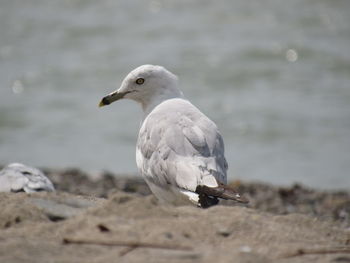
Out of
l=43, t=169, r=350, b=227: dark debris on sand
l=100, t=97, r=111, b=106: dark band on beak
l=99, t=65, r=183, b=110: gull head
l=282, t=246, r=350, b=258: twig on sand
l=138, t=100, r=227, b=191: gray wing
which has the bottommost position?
l=282, t=246, r=350, b=258: twig on sand

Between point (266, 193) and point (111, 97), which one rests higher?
point (111, 97)

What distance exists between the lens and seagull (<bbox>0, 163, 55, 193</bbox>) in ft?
18.2

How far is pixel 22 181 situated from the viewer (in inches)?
221

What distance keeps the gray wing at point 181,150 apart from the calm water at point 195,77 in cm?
503

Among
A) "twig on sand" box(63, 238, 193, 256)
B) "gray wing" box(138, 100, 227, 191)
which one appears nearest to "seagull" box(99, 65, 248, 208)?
"gray wing" box(138, 100, 227, 191)

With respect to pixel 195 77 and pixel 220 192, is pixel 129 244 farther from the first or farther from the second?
pixel 195 77

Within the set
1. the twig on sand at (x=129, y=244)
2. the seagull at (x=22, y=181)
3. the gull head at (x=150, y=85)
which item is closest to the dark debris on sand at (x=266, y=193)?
the gull head at (x=150, y=85)

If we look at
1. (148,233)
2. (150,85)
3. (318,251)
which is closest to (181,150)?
(150,85)

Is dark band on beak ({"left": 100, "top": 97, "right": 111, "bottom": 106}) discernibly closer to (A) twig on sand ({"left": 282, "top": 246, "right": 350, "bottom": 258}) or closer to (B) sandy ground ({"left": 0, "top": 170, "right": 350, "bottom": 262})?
(B) sandy ground ({"left": 0, "top": 170, "right": 350, "bottom": 262})

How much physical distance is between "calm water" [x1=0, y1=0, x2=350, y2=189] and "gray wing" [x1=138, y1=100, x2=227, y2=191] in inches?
198

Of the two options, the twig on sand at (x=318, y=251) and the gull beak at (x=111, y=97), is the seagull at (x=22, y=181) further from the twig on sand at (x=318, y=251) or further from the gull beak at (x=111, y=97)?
A: the twig on sand at (x=318, y=251)

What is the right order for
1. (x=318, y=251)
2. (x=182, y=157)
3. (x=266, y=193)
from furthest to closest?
(x=266, y=193), (x=182, y=157), (x=318, y=251)

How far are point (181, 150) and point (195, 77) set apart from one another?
990cm

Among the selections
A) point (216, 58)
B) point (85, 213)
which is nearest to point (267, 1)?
point (216, 58)
